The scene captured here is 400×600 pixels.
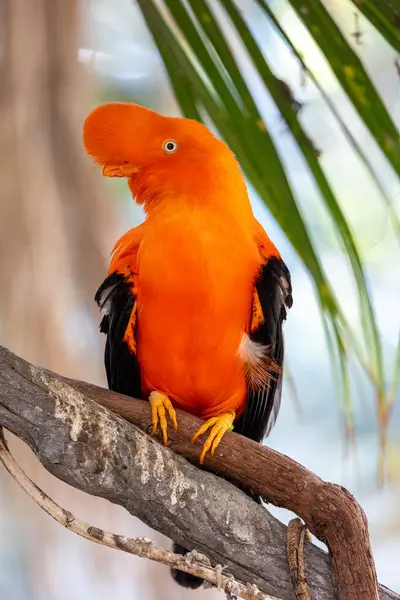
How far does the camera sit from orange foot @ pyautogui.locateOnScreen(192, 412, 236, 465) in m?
1.18

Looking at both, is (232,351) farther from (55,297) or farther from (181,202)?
(55,297)

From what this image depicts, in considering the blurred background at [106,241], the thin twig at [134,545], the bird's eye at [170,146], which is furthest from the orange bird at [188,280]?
the blurred background at [106,241]

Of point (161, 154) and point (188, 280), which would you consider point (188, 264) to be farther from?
point (161, 154)

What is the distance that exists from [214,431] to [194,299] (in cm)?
22

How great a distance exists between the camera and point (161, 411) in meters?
1.22

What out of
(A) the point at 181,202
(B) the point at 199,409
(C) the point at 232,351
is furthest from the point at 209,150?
(B) the point at 199,409

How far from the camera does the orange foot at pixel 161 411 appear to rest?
1190 mm

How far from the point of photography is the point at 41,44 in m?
1.91

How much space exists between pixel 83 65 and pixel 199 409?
1136 millimetres

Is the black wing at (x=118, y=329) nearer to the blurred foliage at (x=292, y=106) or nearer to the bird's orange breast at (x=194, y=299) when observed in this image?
the bird's orange breast at (x=194, y=299)

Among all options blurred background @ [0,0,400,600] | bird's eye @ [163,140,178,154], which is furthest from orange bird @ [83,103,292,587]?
blurred background @ [0,0,400,600]

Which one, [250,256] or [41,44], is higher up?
[41,44]

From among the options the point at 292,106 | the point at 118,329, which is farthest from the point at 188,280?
the point at 292,106

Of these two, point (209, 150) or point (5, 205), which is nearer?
point (209, 150)
